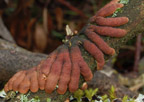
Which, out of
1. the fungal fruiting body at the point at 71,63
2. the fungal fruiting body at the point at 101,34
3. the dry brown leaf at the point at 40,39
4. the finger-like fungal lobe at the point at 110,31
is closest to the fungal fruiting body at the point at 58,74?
the fungal fruiting body at the point at 71,63

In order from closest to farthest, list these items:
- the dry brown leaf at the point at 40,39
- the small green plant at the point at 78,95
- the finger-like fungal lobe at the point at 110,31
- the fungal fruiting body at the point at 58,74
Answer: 1. the fungal fruiting body at the point at 58,74
2. the finger-like fungal lobe at the point at 110,31
3. the small green plant at the point at 78,95
4. the dry brown leaf at the point at 40,39

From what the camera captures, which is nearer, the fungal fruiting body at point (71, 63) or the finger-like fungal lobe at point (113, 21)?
the fungal fruiting body at point (71, 63)

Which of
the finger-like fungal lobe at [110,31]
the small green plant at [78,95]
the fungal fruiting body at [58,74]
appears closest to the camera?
the fungal fruiting body at [58,74]

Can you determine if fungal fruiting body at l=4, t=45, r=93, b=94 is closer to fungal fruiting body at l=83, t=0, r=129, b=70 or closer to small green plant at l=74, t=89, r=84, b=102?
fungal fruiting body at l=83, t=0, r=129, b=70

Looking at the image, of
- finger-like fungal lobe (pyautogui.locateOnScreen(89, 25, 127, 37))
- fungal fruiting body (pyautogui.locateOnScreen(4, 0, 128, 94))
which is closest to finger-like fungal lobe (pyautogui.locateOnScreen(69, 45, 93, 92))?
fungal fruiting body (pyautogui.locateOnScreen(4, 0, 128, 94))

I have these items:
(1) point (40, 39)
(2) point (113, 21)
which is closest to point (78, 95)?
(2) point (113, 21)

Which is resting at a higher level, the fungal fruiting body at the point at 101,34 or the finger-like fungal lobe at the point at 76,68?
the fungal fruiting body at the point at 101,34

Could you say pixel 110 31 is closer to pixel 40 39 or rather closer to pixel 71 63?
pixel 71 63

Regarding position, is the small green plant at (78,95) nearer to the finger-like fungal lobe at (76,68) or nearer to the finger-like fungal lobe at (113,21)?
the finger-like fungal lobe at (76,68)
